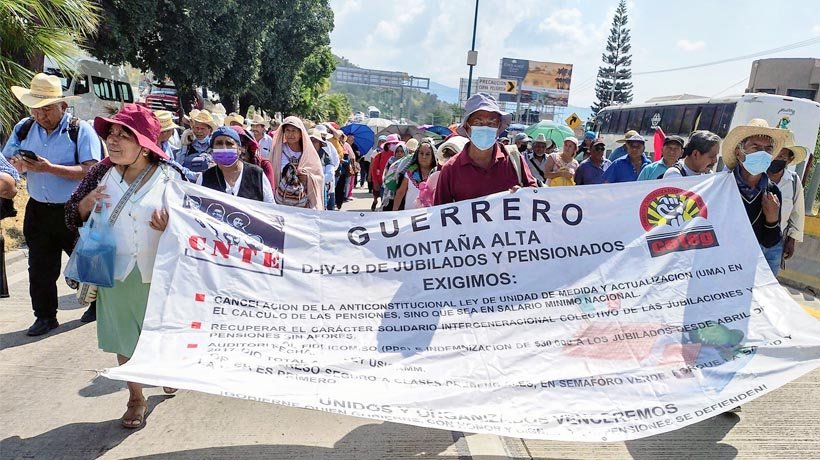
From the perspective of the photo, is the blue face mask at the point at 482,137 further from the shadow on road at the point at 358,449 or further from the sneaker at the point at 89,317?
A: the sneaker at the point at 89,317

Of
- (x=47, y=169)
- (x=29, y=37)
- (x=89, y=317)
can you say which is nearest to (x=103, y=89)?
(x=29, y=37)

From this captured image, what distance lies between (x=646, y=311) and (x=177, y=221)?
8.90 feet

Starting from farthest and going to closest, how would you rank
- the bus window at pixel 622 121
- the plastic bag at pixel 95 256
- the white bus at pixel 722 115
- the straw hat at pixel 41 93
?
1. the bus window at pixel 622 121
2. the white bus at pixel 722 115
3. the straw hat at pixel 41 93
4. the plastic bag at pixel 95 256

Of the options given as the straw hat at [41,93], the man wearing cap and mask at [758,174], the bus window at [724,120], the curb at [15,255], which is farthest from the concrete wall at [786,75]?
the straw hat at [41,93]

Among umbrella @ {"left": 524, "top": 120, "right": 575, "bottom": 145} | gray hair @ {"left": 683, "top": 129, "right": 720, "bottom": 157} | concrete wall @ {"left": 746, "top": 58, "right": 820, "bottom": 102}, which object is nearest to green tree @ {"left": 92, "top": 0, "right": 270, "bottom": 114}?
umbrella @ {"left": 524, "top": 120, "right": 575, "bottom": 145}

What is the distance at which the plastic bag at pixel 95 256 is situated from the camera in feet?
10.2

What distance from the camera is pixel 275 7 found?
24.4 metres

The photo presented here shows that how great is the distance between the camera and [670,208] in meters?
3.81

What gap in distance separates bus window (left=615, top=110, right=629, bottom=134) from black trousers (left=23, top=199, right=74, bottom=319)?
2675 centimetres

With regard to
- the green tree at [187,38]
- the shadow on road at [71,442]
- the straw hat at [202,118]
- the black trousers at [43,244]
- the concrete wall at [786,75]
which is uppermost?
the concrete wall at [786,75]

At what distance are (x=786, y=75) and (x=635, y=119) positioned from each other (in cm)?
2189

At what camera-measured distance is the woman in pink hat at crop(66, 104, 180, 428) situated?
3.17 metres

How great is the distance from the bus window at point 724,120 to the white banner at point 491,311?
1854 cm

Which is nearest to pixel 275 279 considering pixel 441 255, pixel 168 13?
pixel 441 255
